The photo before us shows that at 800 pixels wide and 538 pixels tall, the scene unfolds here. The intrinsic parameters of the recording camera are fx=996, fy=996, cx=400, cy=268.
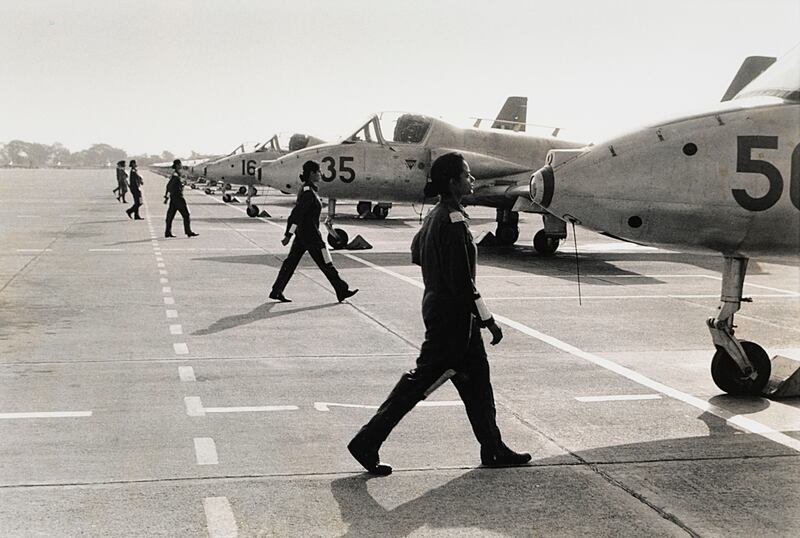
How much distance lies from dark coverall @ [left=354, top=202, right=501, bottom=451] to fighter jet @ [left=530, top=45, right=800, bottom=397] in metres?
1.85

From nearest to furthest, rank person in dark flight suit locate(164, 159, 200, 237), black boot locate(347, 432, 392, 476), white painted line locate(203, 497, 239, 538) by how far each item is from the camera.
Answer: white painted line locate(203, 497, 239, 538) < black boot locate(347, 432, 392, 476) < person in dark flight suit locate(164, 159, 200, 237)

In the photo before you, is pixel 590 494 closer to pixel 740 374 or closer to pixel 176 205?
pixel 740 374

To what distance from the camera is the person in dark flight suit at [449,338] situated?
21.9ft

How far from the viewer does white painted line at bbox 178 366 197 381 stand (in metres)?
9.54

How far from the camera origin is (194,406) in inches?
332

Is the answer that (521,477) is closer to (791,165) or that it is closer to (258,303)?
(791,165)

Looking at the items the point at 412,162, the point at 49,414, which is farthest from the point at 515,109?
the point at 49,414

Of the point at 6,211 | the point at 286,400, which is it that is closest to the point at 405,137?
the point at 286,400

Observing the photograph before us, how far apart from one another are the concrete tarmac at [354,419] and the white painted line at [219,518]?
0.02 meters

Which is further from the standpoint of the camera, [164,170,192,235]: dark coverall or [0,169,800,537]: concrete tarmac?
[164,170,192,235]: dark coverall

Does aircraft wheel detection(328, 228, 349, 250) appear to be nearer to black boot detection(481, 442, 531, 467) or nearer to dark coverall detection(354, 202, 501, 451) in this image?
dark coverall detection(354, 202, 501, 451)

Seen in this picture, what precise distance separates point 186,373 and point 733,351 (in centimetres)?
514

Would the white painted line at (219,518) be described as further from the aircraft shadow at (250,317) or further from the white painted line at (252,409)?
the aircraft shadow at (250,317)

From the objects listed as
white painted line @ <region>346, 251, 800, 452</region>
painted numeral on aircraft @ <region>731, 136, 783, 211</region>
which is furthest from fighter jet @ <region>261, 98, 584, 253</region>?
painted numeral on aircraft @ <region>731, 136, 783, 211</region>
